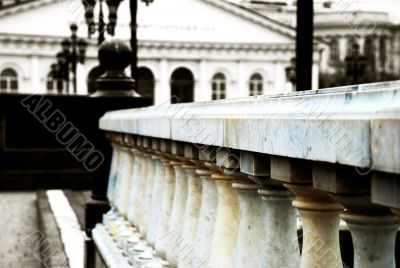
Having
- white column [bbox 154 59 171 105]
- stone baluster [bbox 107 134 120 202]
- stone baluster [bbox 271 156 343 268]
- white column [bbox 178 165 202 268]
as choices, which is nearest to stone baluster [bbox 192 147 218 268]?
white column [bbox 178 165 202 268]

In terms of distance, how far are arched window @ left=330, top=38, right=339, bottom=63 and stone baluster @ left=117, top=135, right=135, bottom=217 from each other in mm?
58828

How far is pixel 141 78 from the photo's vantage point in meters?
57.0

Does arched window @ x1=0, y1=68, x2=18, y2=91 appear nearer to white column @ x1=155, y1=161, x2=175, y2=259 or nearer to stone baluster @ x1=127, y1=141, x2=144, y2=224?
stone baluster @ x1=127, y1=141, x2=144, y2=224

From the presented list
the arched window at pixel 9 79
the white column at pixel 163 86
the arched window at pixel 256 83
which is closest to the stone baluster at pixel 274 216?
the arched window at pixel 9 79

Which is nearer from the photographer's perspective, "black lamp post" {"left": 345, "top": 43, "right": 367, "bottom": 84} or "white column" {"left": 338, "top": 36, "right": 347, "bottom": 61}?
"black lamp post" {"left": 345, "top": 43, "right": 367, "bottom": 84}

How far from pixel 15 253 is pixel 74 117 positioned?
319 inches

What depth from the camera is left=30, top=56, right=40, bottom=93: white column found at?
174 feet

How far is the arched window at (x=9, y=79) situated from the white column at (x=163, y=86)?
10161mm

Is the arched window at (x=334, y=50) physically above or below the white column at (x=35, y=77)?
above

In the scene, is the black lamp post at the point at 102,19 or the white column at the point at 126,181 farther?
the black lamp post at the point at 102,19

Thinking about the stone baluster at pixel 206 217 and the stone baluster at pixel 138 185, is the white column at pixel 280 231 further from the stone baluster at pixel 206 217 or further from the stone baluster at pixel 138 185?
the stone baluster at pixel 138 185

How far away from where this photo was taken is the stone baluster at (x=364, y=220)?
1457 millimetres

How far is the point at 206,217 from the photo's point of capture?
2672mm

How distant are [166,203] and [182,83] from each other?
55.0m
